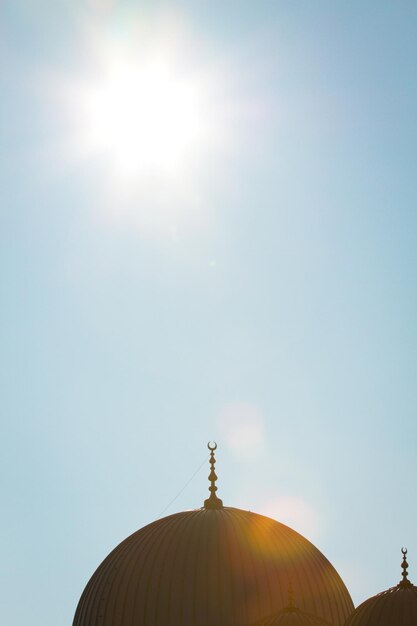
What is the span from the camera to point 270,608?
4156cm

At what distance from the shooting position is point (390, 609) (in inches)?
1470

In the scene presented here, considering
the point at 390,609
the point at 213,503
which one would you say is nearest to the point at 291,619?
the point at 390,609

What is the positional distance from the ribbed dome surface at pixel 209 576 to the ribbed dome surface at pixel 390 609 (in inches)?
168

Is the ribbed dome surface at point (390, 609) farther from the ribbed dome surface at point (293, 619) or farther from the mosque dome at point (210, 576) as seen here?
the mosque dome at point (210, 576)

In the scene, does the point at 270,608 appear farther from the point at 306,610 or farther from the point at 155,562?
the point at 155,562

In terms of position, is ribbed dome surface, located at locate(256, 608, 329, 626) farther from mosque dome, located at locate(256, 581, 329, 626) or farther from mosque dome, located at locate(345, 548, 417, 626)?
mosque dome, located at locate(345, 548, 417, 626)

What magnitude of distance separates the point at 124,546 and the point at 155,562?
253 centimetres

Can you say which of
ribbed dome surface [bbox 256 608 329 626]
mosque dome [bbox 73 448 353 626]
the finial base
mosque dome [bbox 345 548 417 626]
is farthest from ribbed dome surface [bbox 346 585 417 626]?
the finial base

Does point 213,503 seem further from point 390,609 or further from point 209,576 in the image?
point 390,609

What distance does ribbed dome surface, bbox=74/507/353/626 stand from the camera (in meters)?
41.8

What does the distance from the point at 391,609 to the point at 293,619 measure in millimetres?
2611

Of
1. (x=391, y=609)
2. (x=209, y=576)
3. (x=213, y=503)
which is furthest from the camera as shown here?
(x=213, y=503)

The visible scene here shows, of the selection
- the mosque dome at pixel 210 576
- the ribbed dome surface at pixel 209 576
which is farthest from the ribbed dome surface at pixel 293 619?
the ribbed dome surface at pixel 209 576

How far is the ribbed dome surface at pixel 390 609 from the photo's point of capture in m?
36.9
